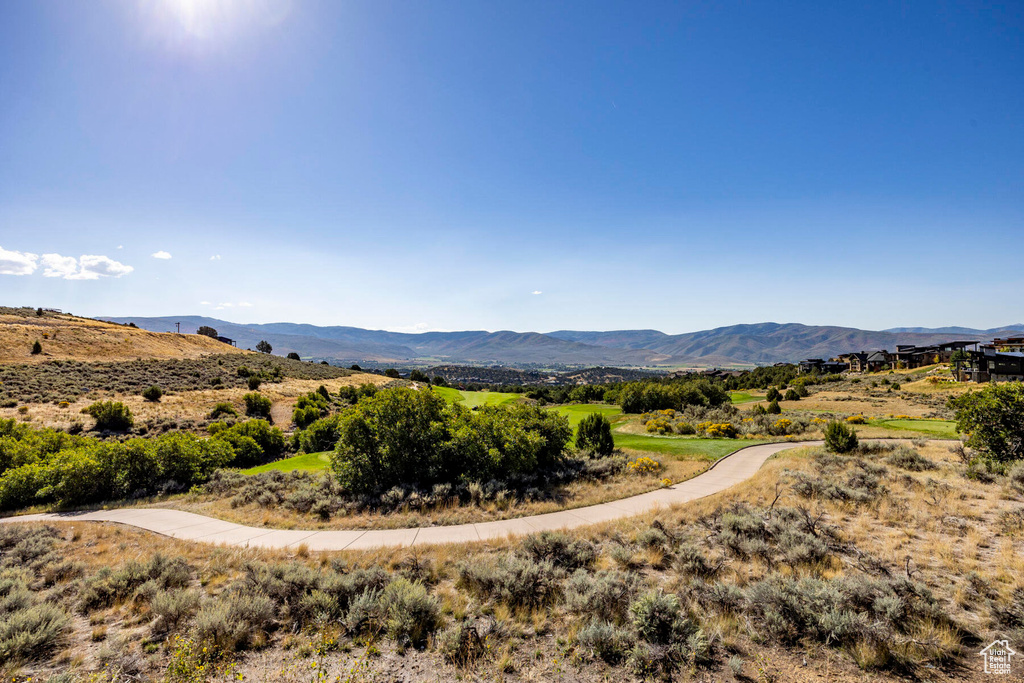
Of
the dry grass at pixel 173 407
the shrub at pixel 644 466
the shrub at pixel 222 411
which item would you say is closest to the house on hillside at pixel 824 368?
the shrub at pixel 644 466

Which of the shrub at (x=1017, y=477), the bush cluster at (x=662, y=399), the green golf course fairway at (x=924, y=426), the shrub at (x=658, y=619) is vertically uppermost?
the shrub at (x=1017, y=477)

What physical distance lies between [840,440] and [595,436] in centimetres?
950

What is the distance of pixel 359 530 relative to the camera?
9.34m

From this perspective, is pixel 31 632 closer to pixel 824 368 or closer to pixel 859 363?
pixel 859 363

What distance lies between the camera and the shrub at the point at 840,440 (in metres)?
14.6

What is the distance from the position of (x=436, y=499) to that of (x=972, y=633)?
10.5 m

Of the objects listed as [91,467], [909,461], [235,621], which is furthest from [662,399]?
[91,467]

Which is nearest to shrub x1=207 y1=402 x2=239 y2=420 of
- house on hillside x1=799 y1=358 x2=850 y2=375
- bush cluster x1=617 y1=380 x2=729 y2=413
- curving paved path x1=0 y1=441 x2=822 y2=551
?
curving paved path x1=0 y1=441 x2=822 y2=551

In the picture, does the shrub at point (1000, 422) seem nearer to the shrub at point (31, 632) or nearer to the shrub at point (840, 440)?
the shrub at point (840, 440)

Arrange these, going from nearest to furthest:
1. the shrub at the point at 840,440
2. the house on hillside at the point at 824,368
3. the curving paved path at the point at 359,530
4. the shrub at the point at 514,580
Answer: the shrub at the point at 514,580 → the curving paved path at the point at 359,530 → the shrub at the point at 840,440 → the house on hillside at the point at 824,368

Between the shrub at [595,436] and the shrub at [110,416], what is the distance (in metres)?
31.0

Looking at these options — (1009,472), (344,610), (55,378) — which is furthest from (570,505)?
(55,378)

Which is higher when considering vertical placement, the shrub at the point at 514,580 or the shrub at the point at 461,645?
the shrub at the point at 461,645

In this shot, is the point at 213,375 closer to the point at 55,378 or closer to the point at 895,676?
the point at 55,378
